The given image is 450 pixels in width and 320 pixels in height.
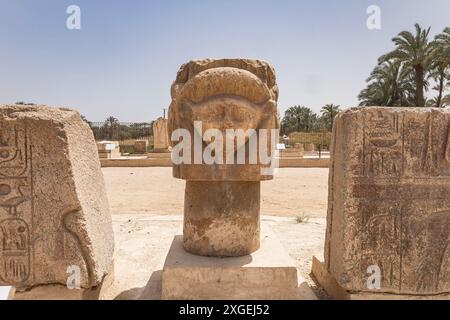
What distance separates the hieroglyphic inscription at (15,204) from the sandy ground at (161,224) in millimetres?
728

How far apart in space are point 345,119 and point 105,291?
2124 mm

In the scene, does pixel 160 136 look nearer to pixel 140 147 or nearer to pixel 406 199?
pixel 140 147

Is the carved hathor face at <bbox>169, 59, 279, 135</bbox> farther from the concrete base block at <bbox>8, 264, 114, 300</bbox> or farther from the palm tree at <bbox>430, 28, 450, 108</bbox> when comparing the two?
the palm tree at <bbox>430, 28, 450, 108</bbox>

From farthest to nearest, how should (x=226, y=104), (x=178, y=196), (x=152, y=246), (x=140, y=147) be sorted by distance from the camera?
(x=140, y=147), (x=178, y=196), (x=152, y=246), (x=226, y=104)

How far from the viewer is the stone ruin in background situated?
221cm

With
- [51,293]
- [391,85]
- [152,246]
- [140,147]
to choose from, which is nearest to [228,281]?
[51,293]

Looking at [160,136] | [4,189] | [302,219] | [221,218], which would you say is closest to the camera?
[4,189]

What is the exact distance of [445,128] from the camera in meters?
2.21

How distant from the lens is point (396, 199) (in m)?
2.22

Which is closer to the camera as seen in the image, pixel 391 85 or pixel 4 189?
pixel 4 189

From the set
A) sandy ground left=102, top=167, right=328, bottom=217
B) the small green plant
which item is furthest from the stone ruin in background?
sandy ground left=102, top=167, right=328, bottom=217

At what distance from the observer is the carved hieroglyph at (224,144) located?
2.45 m

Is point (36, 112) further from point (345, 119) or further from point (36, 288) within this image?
point (345, 119)

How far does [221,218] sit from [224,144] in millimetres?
590
